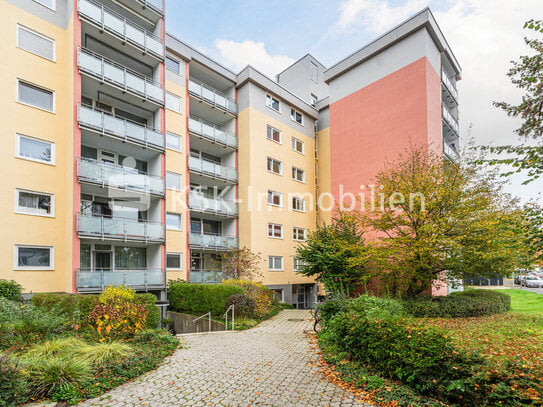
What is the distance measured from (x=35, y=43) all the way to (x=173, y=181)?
899 cm

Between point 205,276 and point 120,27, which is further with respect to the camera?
point 205,276

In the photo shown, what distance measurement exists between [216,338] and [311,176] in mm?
18641

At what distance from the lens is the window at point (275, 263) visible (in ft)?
73.9

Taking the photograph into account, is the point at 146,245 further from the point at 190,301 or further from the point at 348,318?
the point at 348,318

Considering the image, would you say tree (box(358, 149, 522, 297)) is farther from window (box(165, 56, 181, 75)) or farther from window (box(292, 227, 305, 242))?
window (box(165, 56, 181, 75))

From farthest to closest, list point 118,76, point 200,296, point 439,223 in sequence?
point 118,76 → point 200,296 → point 439,223

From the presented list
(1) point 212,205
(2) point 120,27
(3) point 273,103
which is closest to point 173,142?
(1) point 212,205

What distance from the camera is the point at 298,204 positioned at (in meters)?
25.9

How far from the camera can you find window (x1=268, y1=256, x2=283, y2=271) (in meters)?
22.5

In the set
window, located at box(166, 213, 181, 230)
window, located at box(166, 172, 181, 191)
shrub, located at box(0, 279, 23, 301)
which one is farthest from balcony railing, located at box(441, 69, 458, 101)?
shrub, located at box(0, 279, 23, 301)

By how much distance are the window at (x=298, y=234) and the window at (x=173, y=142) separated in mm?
10623

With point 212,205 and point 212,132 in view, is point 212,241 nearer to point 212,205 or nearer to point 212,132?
point 212,205

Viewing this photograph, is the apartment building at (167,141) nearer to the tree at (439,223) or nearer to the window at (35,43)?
the window at (35,43)

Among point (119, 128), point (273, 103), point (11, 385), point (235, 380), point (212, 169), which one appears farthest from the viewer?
point (273, 103)
